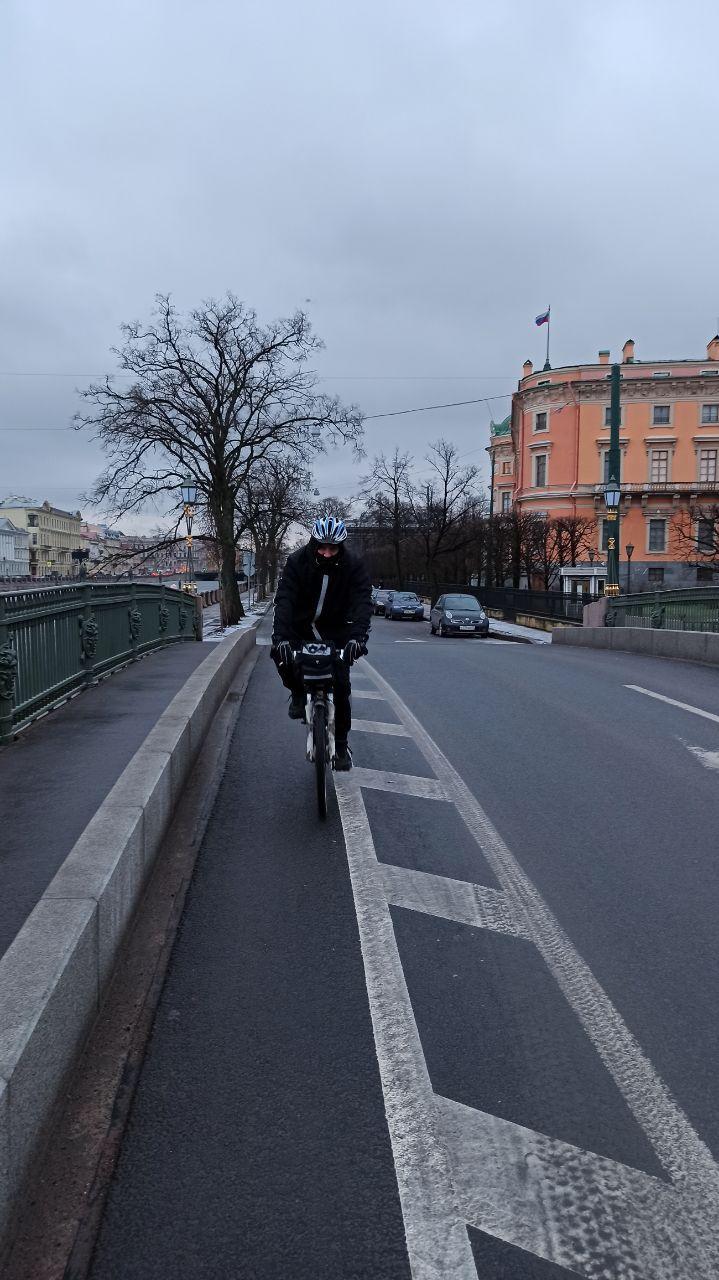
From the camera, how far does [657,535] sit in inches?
2958

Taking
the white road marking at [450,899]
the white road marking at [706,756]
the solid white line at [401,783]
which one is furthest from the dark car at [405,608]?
the white road marking at [450,899]

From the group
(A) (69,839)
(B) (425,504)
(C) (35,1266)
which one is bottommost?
(C) (35,1266)

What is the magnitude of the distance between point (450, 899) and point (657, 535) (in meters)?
74.5

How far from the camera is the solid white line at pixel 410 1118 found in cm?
240

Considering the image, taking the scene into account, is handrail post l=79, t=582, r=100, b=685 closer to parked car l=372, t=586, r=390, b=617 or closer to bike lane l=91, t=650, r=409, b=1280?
bike lane l=91, t=650, r=409, b=1280

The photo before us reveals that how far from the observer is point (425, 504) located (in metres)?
75.4

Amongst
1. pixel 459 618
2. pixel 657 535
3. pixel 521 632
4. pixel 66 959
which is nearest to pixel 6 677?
pixel 66 959

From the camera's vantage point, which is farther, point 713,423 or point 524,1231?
point 713,423

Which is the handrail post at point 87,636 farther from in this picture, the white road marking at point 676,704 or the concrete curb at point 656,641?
the concrete curb at point 656,641

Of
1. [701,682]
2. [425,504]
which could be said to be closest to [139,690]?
[701,682]

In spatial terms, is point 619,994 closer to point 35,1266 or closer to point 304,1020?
point 304,1020

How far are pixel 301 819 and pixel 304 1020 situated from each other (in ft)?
9.38

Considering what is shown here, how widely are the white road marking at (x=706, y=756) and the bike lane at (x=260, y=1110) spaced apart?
4.20 m

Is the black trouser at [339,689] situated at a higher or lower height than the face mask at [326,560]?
lower
